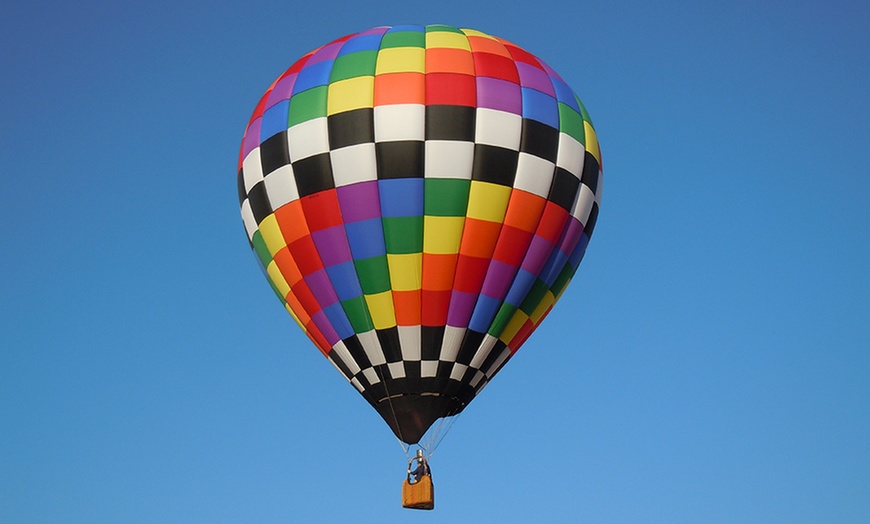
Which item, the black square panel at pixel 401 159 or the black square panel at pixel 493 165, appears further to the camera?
the black square panel at pixel 493 165

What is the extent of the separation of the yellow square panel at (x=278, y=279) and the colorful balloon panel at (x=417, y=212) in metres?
0.13

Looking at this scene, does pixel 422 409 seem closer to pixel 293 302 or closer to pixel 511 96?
pixel 293 302

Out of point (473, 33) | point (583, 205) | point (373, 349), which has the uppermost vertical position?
point (473, 33)

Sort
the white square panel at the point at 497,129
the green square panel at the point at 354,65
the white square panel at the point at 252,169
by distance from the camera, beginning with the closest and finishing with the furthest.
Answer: the white square panel at the point at 497,129
the green square panel at the point at 354,65
the white square panel at the point at 252,169

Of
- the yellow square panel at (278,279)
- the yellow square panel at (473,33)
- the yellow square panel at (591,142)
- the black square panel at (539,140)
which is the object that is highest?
the yellow square panel at (473,33)

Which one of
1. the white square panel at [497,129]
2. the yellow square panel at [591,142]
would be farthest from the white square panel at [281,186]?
the yellow square panel at [591,142]

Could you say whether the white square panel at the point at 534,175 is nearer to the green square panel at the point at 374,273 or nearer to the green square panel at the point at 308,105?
the green square panel at the point at 374,273

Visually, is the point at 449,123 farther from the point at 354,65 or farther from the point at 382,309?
the point at 382,309

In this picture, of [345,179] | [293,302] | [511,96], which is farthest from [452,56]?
[293,302]

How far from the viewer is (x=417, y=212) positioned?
1714cm

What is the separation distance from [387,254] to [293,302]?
5.32 feet

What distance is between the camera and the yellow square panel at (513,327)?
17734mm

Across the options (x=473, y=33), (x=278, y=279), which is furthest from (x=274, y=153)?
(x=473, y=33)

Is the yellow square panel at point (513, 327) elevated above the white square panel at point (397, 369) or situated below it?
above
